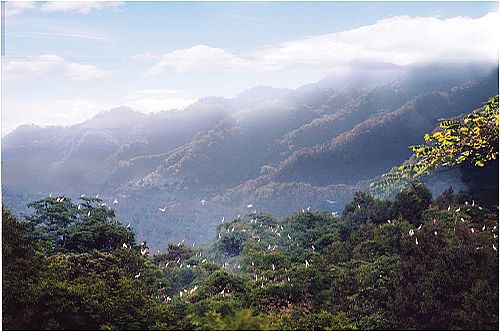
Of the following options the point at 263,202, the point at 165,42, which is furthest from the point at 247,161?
the point at 165,42

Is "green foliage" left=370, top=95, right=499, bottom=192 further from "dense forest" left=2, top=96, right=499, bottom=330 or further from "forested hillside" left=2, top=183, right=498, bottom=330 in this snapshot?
"forested hillside" left=2, top=183, right=498, bottom=330

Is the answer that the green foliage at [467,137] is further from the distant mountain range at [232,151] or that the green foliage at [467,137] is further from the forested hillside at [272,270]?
the distant mountain range at [232,151]

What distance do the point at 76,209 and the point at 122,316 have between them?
5.70 ft

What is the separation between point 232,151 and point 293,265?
154 cm

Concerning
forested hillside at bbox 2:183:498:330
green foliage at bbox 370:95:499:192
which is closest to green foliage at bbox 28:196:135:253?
forested hillside at bbox 2:183:498:330

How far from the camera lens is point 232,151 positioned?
19.7 feet

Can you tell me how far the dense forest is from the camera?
4121 mm

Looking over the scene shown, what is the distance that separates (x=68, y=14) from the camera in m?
5.28

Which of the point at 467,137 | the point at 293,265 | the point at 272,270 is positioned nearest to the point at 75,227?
the point at 272,270

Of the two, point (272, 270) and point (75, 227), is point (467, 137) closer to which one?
point (272, 270)

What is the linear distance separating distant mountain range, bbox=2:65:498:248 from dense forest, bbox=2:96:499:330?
0.20 m

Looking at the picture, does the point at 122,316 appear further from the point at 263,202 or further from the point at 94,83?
the point at 94,83

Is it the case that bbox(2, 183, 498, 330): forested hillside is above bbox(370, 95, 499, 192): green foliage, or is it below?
below

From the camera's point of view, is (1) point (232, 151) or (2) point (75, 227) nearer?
(2) point (75, 227)
